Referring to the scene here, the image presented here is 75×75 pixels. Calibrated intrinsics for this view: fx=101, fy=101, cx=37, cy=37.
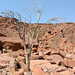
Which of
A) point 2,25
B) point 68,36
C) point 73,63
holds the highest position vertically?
point 2,25

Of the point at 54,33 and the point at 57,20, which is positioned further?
the point at 54,33

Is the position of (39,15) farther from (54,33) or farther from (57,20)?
(54,33)

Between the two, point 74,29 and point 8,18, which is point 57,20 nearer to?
point 8,18

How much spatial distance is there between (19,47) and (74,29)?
2384cm

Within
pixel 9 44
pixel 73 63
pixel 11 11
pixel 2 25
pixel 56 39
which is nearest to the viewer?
pixel 11 11

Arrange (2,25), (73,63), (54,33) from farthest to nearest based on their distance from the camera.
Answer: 1. (2,25)
2. (54,33)
3. (73,63)

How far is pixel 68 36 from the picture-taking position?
104 ft

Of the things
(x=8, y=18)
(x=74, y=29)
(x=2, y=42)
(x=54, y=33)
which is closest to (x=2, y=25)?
(x=54, y=33)

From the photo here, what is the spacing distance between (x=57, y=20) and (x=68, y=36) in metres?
26.6

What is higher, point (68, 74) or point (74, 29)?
point (74, 29)

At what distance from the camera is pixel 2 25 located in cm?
4331

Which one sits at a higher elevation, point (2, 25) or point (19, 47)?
point (2, 25)

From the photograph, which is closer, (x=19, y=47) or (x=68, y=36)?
(x=19, y=47)

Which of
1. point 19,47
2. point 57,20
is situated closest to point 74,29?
point 19,47
